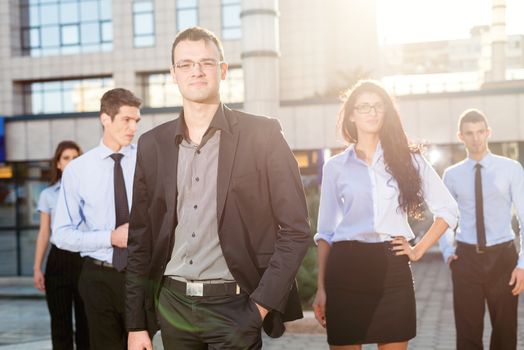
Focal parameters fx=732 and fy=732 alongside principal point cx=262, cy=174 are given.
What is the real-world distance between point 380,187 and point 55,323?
357cm

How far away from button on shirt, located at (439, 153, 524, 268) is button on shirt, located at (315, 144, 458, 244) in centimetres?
143

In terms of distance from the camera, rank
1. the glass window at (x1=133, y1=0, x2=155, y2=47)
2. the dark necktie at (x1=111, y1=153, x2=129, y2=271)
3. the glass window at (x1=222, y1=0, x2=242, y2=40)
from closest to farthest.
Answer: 1. the dark necktie at (x1=111, y1=153, x2=129, y2=271)
2. the glass window at (x1=222, y1=0, x2=242, y2=40)
3. the glass window at (x1=133, y1=0, x2=155, y2=47)

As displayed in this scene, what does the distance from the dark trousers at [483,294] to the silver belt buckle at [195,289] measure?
315cm

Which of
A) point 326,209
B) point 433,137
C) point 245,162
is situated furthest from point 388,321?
point 433,137

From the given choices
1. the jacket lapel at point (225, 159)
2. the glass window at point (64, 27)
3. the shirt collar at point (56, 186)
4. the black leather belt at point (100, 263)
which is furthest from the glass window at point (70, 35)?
the jacket lapel at point (225, 159)

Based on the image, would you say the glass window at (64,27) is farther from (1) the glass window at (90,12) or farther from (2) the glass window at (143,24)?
(2) the glass window at (143,24)

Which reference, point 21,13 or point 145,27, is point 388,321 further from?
point 21,13

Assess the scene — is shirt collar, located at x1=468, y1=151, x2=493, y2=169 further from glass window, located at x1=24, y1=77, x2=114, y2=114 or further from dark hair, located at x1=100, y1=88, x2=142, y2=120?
glass window, located at x1=24, y1=77, x2=114, y2=114

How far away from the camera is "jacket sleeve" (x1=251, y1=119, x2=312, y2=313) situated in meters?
2.98

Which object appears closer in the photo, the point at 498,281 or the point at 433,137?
the point at 498,281

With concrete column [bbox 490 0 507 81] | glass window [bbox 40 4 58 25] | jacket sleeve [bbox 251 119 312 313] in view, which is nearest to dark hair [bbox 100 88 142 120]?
jacket sleeve [bbox 251 119 312 313]

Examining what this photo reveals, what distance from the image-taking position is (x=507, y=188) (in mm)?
5590

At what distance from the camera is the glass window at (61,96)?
163 ft

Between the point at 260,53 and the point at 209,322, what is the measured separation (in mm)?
7959
